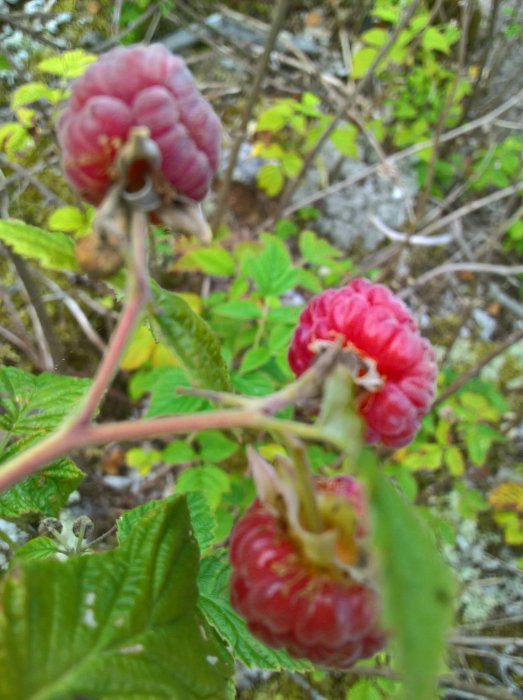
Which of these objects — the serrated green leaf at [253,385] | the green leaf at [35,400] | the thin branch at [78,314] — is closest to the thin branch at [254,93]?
the thin branch at [78,314]

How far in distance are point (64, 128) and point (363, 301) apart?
406mm

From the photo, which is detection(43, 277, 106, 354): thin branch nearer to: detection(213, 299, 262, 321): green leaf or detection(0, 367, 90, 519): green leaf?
detection(213, 299, 262, 321): green leaf

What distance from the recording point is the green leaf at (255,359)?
1.37 metres

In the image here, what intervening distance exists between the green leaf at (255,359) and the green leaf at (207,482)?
23cm

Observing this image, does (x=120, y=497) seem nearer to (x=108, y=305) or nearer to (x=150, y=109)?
(x=108, y=305)

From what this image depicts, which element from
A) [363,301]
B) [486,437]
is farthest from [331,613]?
[486,437]

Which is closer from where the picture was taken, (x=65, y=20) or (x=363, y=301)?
(x=363, y=301)

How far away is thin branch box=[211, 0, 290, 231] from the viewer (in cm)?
166

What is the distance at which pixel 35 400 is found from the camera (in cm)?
92

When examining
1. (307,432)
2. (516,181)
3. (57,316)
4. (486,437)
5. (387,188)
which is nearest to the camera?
(307,432)

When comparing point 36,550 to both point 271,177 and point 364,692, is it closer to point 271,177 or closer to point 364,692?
point 364,692

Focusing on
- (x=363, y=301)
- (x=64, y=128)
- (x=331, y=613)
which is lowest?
(x=331, y=613)

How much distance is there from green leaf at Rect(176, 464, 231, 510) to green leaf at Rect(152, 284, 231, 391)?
72 centimetres

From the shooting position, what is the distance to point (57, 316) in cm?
194
